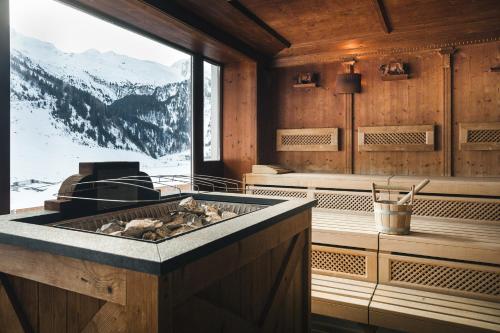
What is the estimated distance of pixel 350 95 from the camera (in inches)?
215

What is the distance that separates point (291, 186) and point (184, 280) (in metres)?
3.71

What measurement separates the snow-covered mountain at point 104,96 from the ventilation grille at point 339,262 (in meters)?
2.26

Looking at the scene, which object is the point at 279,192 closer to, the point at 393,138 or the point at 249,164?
the point at 249,164

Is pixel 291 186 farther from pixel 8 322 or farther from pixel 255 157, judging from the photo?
pixel 8 322

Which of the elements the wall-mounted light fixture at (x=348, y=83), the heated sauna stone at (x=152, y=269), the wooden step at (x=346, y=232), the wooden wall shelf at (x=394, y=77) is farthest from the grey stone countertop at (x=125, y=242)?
the wooden wall shelf at (x=394, y=77)

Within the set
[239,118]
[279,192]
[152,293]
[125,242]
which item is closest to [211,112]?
[239,118]

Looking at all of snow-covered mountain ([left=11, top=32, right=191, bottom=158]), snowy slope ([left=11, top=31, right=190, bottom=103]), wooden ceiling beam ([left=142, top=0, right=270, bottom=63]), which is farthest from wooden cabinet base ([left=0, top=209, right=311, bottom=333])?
wooden ceiling beam ([left=142, top=0, right=270, bottom=63])

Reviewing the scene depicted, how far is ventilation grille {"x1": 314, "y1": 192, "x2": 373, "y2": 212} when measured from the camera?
4.44 m

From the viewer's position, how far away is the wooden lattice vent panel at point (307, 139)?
18.2ft

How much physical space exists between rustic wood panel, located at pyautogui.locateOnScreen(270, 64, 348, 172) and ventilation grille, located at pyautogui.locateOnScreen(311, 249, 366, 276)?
226 cm

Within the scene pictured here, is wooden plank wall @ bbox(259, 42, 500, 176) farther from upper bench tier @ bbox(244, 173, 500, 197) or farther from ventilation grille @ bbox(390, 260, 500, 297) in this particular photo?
ventilation grille @ bbox(390, 260, 500, 297)

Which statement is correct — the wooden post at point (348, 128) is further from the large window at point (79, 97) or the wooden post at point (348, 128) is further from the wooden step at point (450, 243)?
the large window at point (79, 97)

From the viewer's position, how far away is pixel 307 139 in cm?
575

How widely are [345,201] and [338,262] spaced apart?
1.23m
